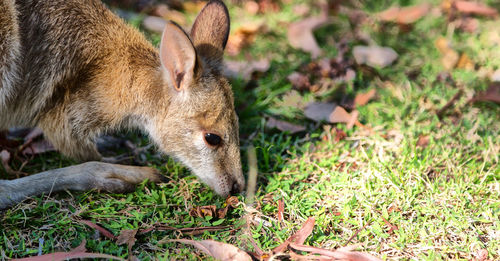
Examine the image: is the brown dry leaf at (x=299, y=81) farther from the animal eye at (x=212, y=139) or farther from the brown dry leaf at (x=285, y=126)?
the animal eye at (x=212, y=139)

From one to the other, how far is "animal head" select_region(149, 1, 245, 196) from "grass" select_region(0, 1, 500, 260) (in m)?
0.16

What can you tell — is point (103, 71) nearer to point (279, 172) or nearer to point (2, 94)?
point (2, 94)

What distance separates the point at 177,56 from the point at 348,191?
4.64 feet

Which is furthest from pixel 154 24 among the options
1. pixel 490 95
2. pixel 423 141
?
pixel 490 95

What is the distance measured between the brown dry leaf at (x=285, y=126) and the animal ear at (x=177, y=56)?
3.15 feet

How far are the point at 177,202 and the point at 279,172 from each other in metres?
0.78

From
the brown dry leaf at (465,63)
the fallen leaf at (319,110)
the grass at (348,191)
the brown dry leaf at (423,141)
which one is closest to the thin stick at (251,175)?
the grass at (348,191)

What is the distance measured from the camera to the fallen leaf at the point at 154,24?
5.05 metres

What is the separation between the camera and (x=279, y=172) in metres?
3.69

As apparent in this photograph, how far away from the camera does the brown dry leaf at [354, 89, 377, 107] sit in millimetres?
4352

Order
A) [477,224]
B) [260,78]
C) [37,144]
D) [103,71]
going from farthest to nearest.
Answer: [260,78], [37,144], [103,71], [477,224]

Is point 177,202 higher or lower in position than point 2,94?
lower

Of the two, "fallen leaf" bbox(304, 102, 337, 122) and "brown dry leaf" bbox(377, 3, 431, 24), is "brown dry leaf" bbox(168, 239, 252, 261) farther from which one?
"brown dry leaf" bbox(377, 3, 431, 24)

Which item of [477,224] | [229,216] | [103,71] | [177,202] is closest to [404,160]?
[477,224]
